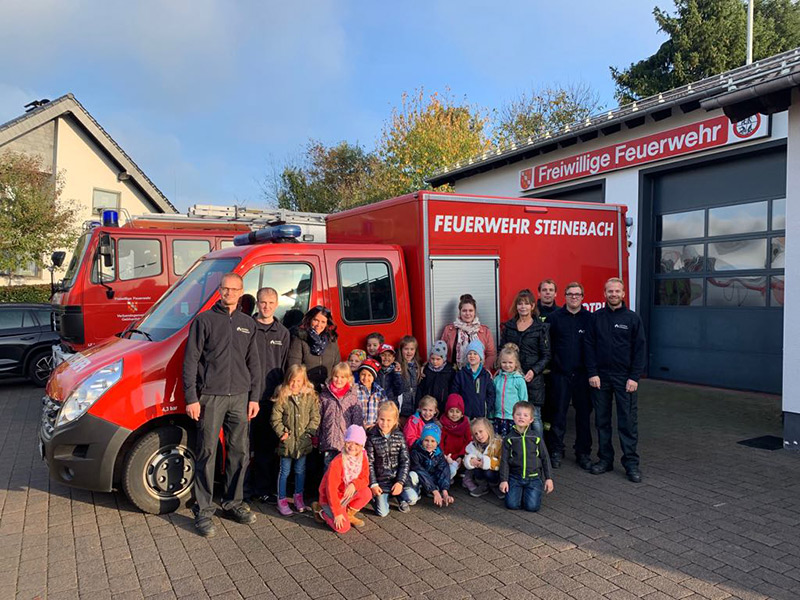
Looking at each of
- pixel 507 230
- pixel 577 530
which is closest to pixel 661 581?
pixel 577 530

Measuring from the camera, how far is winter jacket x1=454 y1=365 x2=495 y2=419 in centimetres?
561

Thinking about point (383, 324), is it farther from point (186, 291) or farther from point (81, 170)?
point (81, 170)

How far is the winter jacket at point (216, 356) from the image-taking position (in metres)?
4.29

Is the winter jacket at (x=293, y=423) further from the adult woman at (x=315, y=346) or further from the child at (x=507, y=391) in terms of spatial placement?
the child at (x=507, y=391)

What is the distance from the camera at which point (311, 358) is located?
16.7 feet

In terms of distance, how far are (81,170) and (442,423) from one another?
20664mm

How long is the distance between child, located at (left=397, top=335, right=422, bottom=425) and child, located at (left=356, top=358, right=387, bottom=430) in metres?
0.32

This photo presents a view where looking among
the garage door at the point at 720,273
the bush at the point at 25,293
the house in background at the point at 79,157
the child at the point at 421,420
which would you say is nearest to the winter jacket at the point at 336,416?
the child at the point at 421,420

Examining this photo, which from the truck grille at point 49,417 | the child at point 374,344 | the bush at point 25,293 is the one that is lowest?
the truck grille at point 49,417

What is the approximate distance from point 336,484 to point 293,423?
59cm

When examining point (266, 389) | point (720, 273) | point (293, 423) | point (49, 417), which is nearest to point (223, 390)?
point (266, 389)

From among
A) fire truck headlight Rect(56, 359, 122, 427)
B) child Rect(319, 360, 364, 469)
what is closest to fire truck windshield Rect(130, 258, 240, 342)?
fire truck headlight Rect(56, 359, 122, 427)

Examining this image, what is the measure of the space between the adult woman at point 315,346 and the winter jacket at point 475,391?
1267 mm

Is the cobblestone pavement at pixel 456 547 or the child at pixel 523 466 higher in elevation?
the child at pixel 523 466
